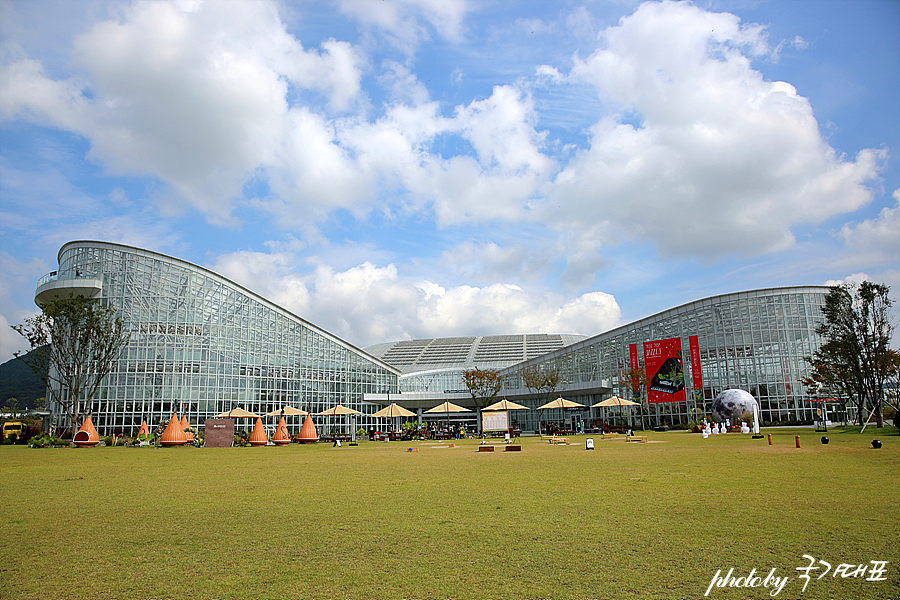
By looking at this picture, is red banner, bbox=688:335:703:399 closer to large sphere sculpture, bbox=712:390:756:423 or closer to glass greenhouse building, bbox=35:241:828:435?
glass greenhouse building, bbox=35:241:828:435

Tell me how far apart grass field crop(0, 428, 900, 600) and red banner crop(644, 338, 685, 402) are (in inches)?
1650

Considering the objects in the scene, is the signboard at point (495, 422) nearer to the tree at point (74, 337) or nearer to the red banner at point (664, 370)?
the red banner at point (664, 370)

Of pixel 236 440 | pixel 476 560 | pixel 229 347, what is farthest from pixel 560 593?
pixel 229 347

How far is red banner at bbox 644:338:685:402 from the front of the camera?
172 feet

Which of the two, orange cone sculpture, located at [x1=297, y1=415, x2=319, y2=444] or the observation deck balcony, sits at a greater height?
the observation deck balcony

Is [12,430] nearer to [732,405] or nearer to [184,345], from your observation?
[184,345]

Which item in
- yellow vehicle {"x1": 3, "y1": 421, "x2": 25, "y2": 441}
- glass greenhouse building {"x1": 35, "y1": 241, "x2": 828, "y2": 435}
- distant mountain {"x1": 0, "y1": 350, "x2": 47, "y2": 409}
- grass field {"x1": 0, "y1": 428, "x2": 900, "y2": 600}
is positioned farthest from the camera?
distant mountain {"x1": 0, "y1": 350, "x2": 47, "y2": 409}

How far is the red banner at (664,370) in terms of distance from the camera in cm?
5241

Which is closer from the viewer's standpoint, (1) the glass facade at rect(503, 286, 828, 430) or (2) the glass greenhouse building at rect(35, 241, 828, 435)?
(1) the glass facade at rect(503, 286, 828, 430)

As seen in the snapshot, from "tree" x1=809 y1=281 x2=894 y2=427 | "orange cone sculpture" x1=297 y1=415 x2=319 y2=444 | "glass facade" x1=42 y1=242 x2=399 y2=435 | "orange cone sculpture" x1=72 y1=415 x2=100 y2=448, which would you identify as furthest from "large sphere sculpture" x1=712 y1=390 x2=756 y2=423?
"orange cone sculpture" x1=72 y1=415 x2=100 y2=448

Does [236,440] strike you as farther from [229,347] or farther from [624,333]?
[624,333]

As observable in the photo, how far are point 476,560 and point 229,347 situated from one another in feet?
180

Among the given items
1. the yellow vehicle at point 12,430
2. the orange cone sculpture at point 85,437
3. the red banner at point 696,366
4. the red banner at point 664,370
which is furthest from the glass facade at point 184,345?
the red banner at point 696,366

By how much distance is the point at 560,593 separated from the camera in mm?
4645
